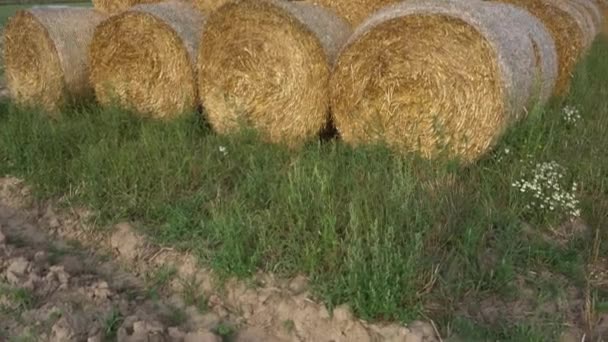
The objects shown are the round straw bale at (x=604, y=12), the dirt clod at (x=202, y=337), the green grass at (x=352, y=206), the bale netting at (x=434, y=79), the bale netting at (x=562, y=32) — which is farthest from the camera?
the round straw bale at (x=604, y=12)

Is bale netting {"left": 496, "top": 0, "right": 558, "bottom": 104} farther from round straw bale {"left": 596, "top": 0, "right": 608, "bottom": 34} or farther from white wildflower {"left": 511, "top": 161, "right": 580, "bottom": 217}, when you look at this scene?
round straw bale {"left": 596, "top": 0, "right": 608, "bottom": 34}

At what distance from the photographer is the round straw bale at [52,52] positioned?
6.81 m

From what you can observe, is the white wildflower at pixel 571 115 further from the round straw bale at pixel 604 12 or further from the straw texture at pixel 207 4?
the round straw bale at pixel 604 12

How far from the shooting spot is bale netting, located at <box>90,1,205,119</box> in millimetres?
6105

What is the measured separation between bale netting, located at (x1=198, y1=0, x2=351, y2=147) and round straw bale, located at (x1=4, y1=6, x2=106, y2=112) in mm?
1837

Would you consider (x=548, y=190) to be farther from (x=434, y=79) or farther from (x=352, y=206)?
(x=352, y=206)

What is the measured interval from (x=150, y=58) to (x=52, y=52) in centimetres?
135

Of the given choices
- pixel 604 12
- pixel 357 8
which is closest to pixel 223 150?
pixel 357 8

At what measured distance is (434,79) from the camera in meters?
4.88

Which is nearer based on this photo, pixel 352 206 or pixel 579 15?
pixel 352 206

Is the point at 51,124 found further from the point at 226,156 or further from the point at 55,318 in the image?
the point at 55,318

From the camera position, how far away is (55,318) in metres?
3.23


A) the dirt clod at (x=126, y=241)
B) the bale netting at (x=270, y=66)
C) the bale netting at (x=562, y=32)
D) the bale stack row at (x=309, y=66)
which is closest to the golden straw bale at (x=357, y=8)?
the bale stack row at (x=309, y=66)

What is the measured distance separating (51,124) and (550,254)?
4.54 metres
